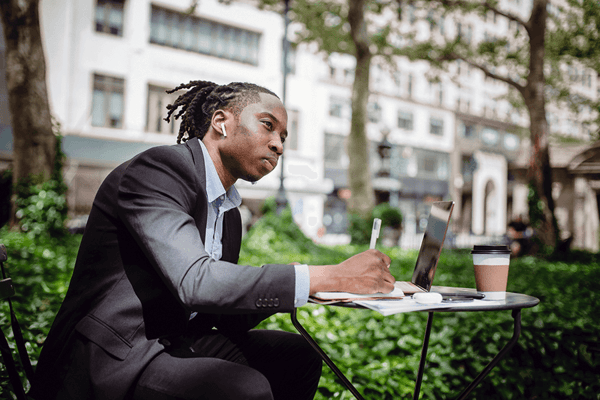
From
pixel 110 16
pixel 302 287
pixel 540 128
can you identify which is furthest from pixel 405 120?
pixel 302 287

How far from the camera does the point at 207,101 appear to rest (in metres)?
1.93

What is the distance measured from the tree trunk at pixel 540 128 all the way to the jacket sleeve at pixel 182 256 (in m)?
11.9

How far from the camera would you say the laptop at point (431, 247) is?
1.79m

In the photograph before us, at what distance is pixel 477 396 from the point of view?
115 inches

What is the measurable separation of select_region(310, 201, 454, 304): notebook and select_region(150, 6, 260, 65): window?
24.9 meters

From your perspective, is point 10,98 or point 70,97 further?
point 70,97

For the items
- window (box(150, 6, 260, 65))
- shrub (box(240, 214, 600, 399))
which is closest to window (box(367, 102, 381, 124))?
window (box(150, 6, 260, 65))

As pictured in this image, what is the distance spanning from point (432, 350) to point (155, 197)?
2473 millimetres

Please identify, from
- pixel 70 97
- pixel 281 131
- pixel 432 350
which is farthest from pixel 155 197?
pixel 70 97

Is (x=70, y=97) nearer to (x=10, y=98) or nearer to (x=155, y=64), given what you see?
(x=155, y=64)

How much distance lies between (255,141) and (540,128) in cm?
1161

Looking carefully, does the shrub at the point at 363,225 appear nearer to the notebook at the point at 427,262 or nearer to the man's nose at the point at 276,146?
the notebook at the point at 427,262

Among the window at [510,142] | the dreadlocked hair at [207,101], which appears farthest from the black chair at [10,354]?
the window at [510,142]

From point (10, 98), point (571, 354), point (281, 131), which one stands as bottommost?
point (571, 354)
